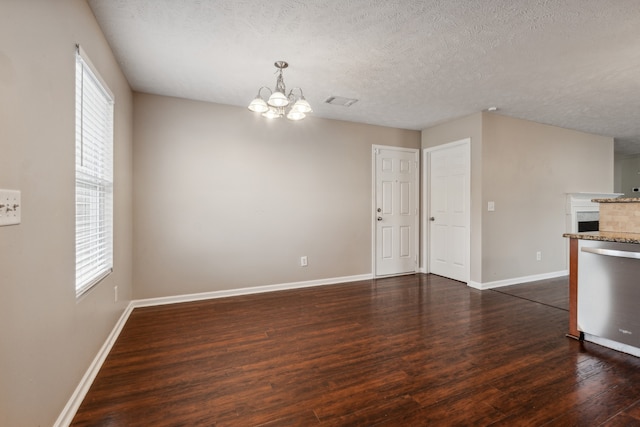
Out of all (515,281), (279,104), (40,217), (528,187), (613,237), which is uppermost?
(279,104)

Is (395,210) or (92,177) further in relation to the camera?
(395,210)

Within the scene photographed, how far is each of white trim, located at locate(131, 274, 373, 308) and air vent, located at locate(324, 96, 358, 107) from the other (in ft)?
8.02

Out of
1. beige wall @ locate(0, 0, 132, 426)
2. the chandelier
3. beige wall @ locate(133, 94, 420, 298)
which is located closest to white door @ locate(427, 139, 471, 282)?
beige wall @ locate(133, 94, 420, 298)

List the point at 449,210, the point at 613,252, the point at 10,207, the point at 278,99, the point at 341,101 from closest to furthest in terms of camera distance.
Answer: the point at 10,207, the point at 613,252, the point at 278,99, the point at 341,101, the point at 449,210

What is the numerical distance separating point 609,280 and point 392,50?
2.54m

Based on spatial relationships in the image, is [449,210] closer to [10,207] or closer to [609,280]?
[609,280]

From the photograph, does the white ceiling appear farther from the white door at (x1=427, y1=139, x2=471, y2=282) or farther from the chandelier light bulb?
the white door at (x1=427, y1=139, x2=471, y2=282)

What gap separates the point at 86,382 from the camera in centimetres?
188

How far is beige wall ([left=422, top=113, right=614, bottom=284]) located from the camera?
4176 millimetres

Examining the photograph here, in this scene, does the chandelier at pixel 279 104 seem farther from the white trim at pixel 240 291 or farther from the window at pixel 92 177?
the white trim at pixel 240 291

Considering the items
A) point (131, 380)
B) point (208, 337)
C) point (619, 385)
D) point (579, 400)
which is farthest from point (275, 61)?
point (619, 385)

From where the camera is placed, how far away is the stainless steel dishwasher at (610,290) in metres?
2.26

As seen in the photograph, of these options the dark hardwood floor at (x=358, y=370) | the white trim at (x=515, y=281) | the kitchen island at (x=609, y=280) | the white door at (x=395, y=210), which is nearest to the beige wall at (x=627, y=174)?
the white trim at (x=515, y=281)

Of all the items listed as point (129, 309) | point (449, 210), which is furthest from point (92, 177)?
point (449, 210)
